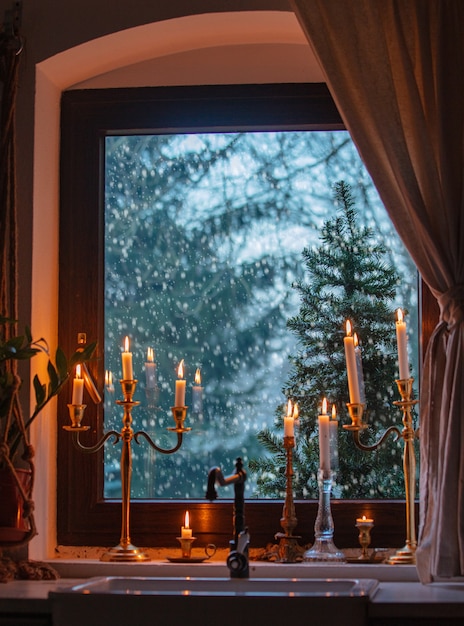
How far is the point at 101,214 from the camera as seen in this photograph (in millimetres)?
2832

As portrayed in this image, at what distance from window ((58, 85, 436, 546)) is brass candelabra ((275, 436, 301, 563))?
13cm

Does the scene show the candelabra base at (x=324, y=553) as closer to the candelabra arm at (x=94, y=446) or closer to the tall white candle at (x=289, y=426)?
the tall white candle at (x=289, y=426)

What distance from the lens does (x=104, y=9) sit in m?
2.71

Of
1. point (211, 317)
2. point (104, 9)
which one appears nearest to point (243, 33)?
point (104, 9)

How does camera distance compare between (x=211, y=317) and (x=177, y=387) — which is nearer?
(x=177, y=387)

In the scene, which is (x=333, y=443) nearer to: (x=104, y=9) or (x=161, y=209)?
(x=161, y=209)

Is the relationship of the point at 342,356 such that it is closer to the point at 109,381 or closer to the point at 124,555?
the point at 109,381

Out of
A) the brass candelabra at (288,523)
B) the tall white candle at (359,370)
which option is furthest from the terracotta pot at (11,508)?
the tall white candle at (359,370)

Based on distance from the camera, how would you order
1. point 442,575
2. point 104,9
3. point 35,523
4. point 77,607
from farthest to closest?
point 104,9 → point 35,523 → point 442,575 → point 77,607

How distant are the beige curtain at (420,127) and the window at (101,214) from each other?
0.96 feet

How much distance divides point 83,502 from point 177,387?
0.45 m

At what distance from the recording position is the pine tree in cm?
270

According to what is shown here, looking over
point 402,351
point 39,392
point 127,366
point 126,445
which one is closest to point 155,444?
point 126,445

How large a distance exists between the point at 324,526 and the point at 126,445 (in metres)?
0.53
